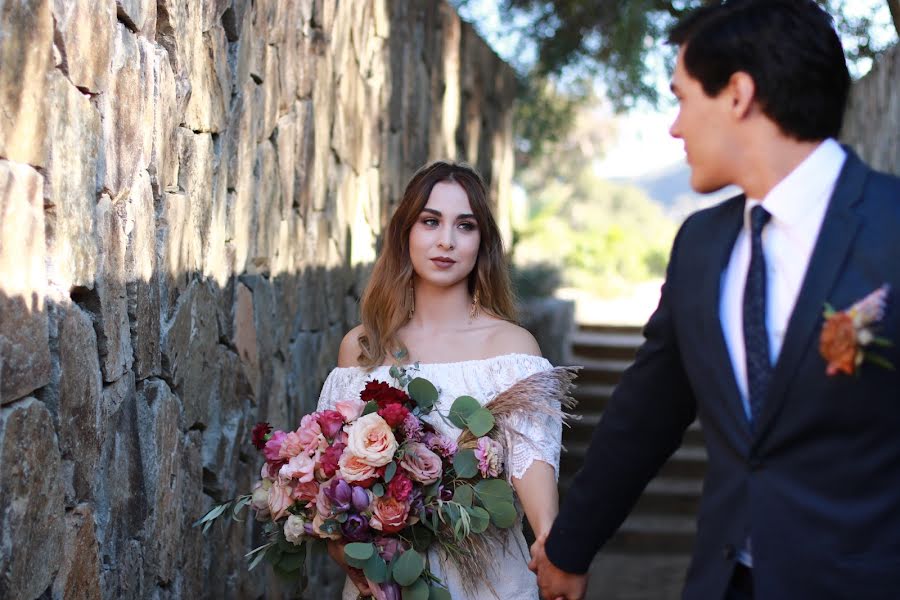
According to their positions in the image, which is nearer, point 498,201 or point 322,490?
point 322,490

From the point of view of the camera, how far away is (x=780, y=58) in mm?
2203

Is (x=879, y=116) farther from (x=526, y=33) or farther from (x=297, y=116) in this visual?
(x=297, y=116)

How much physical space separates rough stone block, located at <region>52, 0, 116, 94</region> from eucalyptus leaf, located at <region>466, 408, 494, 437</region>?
135cm

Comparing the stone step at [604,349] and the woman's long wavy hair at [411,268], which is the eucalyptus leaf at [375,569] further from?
the stone step at [604,349]

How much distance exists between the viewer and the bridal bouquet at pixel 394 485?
312 centimetres

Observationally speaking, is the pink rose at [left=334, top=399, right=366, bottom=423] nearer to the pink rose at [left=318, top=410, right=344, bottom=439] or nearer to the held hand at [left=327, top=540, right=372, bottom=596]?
the pink rose at [left=318, top=410, right=344, bottom=439]

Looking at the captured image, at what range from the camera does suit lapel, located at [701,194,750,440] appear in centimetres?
226

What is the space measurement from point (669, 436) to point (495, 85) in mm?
8291

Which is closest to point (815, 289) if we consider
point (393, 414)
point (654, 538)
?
point (393, 414)

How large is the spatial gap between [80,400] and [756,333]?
158cm

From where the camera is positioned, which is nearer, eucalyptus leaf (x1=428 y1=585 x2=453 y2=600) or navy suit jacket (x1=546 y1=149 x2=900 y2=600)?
navy suit jacket (x1=546 y1=149 x2=900 y2=600)

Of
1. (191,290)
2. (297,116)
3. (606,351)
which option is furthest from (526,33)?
(191,290)

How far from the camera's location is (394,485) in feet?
10.2

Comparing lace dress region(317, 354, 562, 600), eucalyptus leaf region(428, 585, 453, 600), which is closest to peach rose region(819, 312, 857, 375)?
lace dress region(317, 354, 562, 600)
